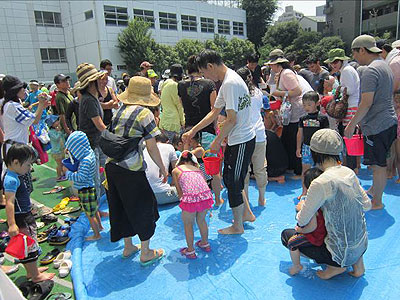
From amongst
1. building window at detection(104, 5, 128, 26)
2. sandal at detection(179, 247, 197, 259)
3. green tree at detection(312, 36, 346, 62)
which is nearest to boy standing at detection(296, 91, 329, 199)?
sandal at detection(179, 247, 197, 259)

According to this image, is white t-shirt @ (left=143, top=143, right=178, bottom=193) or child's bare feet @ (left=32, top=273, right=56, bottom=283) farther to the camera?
white t-shirt @ (left=143, top=143, right=178, bottom=193)

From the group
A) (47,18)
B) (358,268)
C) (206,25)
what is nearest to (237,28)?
(206,25)

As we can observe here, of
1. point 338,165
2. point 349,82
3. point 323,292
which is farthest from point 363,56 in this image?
point 323,292

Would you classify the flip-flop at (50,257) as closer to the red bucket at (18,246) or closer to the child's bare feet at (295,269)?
the red bucket at (18,246)

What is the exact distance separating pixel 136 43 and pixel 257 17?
2742cm

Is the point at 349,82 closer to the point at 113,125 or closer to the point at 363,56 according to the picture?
the point at 363,56

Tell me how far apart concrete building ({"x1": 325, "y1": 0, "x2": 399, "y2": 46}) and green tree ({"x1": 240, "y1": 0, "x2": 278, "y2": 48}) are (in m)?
9.00

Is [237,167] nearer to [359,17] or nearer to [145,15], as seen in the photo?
[145,15]

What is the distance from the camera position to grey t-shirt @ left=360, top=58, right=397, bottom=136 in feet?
11.6

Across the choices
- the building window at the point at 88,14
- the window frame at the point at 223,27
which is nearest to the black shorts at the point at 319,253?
the building window at the point at 88,14

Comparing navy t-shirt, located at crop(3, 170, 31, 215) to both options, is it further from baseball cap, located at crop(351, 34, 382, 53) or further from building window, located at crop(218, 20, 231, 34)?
building window, located at crop(218, 20, 231, 34)

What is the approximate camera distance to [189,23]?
1410 inches

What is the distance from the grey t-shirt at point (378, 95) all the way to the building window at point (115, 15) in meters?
28.3

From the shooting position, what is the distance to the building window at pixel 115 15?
90.9 feet
